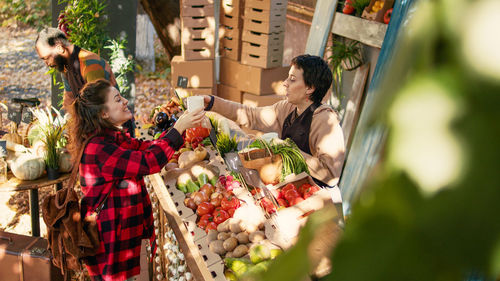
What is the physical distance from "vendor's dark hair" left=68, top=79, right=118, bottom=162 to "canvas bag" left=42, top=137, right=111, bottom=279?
177mm

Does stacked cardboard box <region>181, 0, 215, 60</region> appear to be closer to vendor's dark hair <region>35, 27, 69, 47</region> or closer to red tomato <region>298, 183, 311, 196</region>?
vendor's dark hair <region>35, 27, 69, 47</region>

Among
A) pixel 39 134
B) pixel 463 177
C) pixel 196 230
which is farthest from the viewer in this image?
pixel 39 134

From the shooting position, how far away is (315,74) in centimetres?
271

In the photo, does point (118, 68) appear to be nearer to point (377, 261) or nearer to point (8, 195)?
point (8, 195)

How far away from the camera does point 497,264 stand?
4.4 inches

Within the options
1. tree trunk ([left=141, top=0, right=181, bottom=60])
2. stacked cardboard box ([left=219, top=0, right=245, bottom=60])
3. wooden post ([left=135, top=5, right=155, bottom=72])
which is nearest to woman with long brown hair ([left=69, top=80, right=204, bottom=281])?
stacked cardboard box ([left=219, top=0, right=245, bottom=60])

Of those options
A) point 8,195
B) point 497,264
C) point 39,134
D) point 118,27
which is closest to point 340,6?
point 118,27

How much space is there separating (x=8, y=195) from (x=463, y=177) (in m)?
5.75

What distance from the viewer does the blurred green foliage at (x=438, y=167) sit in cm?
10

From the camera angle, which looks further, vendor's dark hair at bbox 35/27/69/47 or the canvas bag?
vendor's dark hair at bbox 35/27/69/47

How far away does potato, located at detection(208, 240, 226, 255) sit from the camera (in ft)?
7.06

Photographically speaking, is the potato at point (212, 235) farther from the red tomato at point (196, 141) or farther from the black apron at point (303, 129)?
the red tomato at point (196, 141)

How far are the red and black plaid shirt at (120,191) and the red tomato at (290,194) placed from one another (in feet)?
2.41

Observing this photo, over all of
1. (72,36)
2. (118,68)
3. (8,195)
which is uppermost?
(72,36)
